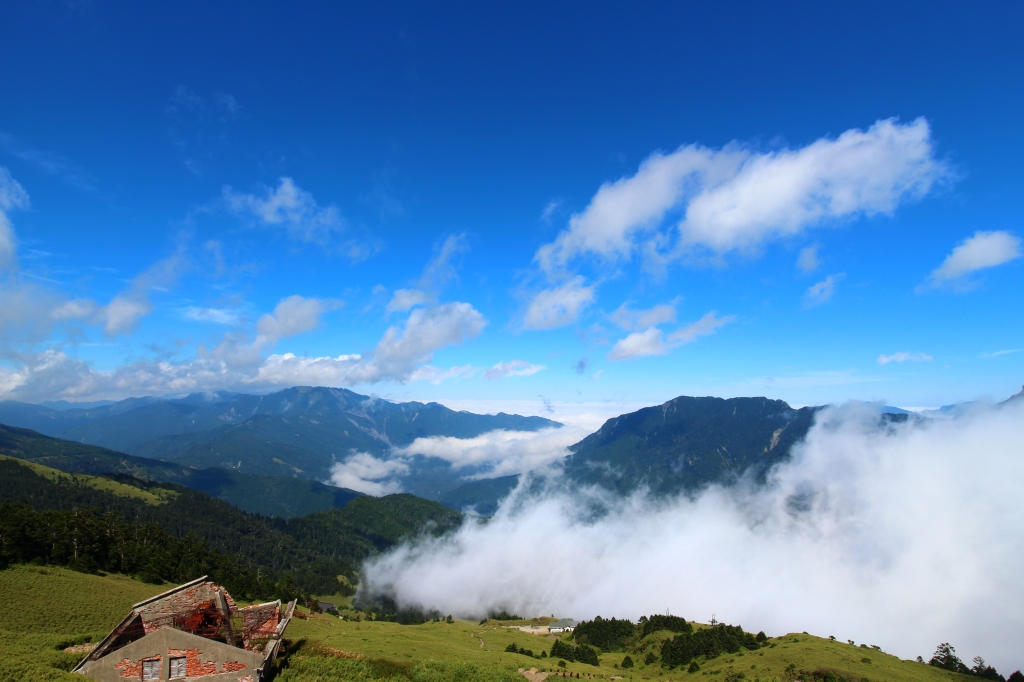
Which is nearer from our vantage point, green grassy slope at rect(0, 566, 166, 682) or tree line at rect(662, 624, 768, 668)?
green grassy slope at rect(0, 566, 166, 682)

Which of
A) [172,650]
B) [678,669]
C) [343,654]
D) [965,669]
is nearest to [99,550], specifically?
[343,654]

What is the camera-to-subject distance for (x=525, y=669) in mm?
55125

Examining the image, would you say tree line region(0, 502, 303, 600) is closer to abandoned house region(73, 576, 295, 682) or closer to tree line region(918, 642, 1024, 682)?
abandoned house region(73, 576, 295, 682)

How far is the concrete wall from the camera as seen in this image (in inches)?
965

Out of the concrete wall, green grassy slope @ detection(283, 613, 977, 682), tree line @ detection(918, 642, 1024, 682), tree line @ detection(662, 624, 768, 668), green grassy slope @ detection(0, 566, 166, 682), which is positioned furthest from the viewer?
tree line @ detection(662, 624, 768, 668)

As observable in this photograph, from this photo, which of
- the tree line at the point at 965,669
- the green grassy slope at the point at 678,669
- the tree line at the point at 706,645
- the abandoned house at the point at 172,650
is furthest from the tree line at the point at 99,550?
the tree line at the point at 965,669

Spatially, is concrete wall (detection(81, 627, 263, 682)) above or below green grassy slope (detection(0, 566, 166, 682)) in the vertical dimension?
above

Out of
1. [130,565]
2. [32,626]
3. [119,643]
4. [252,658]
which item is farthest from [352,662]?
[130,565]

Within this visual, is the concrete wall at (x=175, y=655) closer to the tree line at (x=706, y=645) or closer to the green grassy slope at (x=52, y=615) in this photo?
the green grassy slope at (x=52, y=615)

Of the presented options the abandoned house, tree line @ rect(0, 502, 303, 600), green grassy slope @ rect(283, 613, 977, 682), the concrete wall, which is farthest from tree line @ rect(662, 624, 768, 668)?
the concrete wall

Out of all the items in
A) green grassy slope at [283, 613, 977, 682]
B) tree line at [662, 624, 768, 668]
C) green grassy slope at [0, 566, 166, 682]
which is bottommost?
tree line at [662, 624, 768, 668]

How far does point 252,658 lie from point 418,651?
38.6 meters

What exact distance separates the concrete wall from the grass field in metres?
2.04

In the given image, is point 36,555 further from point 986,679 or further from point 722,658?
point 986,679
